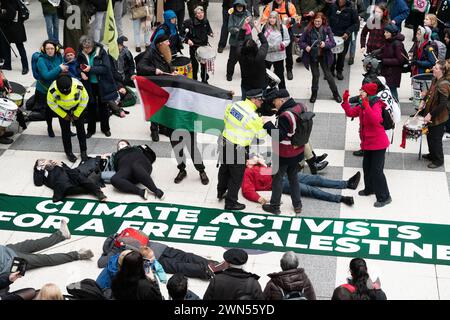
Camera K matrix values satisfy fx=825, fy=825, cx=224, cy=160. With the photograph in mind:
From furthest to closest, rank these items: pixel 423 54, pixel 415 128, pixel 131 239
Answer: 1. pixel 423 54
2. pixel 415 128
3. pixel 131 239

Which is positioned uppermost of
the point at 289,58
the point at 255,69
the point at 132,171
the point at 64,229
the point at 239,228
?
the point at 255,69

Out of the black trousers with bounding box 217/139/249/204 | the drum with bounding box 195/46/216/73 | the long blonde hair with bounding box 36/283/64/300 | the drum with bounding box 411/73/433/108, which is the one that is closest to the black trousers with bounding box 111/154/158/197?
the black trousers with bounding box 217/139/249/204

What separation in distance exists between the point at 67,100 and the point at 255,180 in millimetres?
2858

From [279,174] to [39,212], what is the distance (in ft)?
10.3

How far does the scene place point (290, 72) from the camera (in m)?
14.8

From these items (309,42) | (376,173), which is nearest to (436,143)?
(376,173)

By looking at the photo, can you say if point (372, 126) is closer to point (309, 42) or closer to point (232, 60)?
point (309, 42)

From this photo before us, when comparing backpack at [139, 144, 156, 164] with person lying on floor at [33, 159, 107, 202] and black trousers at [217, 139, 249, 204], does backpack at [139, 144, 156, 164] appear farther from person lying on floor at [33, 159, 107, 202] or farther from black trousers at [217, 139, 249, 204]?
black trousers at [217, 139, 249, 204]

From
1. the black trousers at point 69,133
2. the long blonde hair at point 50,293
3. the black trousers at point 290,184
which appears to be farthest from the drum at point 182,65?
the long blonde hair at point 50,293

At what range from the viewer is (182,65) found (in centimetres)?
1302

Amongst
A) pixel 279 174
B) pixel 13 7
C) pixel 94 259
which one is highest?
pixel 13 7

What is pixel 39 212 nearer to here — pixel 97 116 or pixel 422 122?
pixel 97 116
